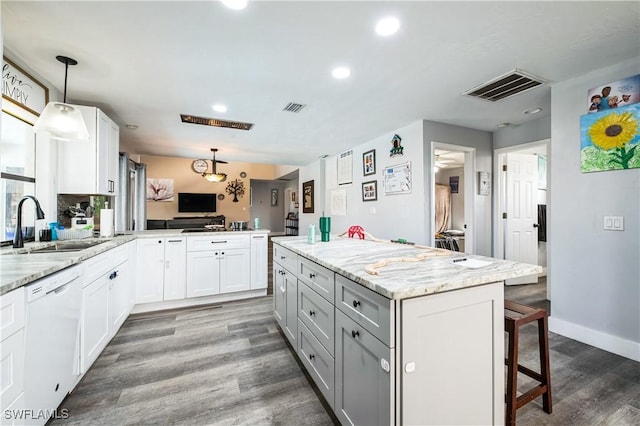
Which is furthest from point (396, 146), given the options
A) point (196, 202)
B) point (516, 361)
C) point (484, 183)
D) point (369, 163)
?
point (196, 202)

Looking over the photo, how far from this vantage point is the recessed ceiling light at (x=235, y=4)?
152 cm

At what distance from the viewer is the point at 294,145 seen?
16.6 ft

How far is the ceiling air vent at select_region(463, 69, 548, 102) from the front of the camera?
240 centimetres

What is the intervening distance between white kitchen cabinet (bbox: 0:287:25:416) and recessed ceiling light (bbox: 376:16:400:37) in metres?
2.39

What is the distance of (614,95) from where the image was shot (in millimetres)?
2227

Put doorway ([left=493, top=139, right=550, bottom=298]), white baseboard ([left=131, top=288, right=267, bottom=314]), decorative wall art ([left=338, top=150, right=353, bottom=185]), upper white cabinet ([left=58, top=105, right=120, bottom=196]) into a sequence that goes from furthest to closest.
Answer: decorative wall art ([left=338, top=150, right=353, bottom=185]) → doorway ([left=493, top=139, right=550, bottom=298]) → white baseboard ([left=131, top=288, right=267, bottom=314]) → upper white cabinet ([left=58, top=105, right=120, bottom=196])

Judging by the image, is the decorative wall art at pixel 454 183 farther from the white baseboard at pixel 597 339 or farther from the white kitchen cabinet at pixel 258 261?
the white kitchen cabinet at pixel 258 261

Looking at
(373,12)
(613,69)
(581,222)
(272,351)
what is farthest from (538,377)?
(613,69)

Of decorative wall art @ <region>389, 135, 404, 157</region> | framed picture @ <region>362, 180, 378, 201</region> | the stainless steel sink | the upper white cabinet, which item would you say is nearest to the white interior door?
decorative wall art @ <region>389, 135, 404, 157</region>

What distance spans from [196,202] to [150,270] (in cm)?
552

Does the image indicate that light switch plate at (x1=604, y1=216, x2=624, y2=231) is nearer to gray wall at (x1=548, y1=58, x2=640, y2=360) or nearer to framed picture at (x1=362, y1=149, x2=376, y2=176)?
gray wall at (x1=548, y1=58, x2=640, y2=360)

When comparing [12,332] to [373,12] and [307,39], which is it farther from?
[373,12]

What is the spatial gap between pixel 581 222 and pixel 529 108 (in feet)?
5.02

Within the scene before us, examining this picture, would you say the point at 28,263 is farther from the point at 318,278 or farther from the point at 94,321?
Answer: the point at 318,278
